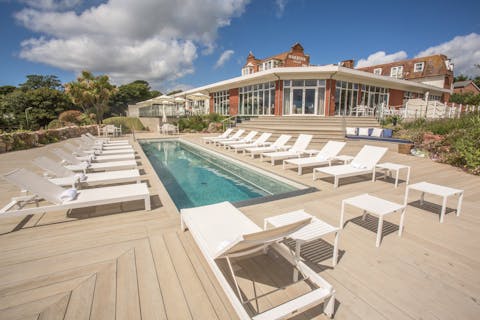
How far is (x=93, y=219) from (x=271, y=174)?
432 cm

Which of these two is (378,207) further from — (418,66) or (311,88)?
→ (418,66)

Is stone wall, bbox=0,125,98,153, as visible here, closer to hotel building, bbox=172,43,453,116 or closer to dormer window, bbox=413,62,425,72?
hotel building, bbox=172,43,453,116

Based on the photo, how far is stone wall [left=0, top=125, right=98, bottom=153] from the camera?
9.98 m

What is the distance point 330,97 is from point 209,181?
12.3m

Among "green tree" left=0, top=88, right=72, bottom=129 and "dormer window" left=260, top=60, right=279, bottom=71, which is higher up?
"dormer window" left=260, top=60, right=279, bottom=71

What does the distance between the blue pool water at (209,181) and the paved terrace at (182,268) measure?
1627 mm

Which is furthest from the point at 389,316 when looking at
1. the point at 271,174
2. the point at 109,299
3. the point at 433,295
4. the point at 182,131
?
the point at 182,131

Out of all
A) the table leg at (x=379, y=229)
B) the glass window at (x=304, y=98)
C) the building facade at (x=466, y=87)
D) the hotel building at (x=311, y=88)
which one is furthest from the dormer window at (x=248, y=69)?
the building facade at (x=466, y=87)

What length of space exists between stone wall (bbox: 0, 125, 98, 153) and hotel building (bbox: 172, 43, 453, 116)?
1250 centimetres

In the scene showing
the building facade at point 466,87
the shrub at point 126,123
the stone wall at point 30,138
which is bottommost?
the stone wall at point 30,138

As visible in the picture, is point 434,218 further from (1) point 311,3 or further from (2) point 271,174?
(1) point 311,3

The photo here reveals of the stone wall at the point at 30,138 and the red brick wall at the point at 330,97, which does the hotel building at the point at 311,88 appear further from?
the stone wall at the point at 30,138

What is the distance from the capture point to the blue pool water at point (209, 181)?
215 inches

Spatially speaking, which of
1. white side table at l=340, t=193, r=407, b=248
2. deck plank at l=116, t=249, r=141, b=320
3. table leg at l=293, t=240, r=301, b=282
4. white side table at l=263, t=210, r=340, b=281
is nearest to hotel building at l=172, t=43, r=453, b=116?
white side table at l=340, t=193, r=407, b=248
